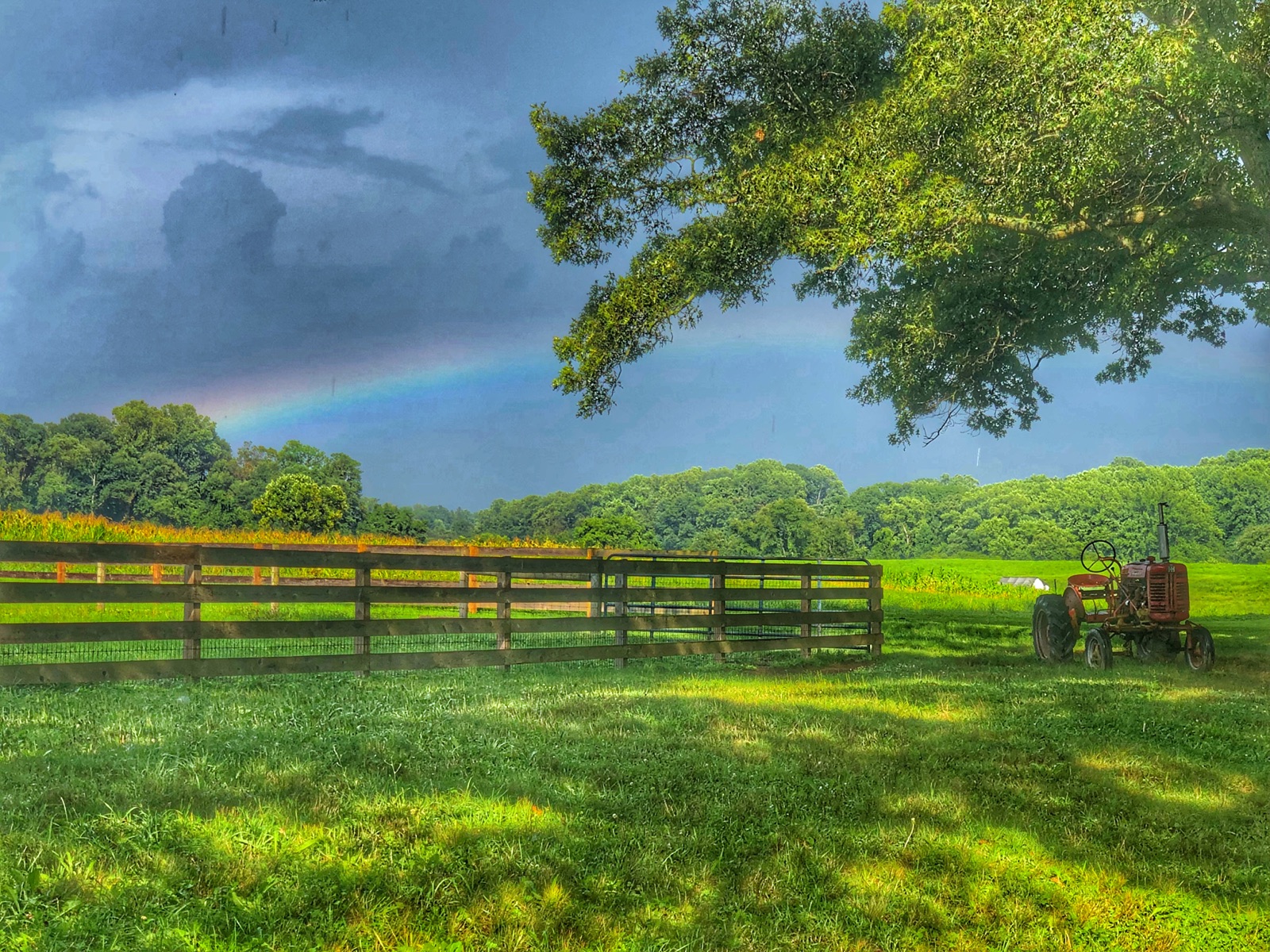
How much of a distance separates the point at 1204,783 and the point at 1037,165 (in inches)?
343

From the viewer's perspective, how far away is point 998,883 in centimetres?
403

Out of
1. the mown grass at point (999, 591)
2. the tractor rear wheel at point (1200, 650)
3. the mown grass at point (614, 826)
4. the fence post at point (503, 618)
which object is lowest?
the mown grass at point (999, 591)

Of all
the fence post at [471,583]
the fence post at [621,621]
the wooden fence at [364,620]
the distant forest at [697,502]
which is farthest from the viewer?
the distant forest at [697,502]

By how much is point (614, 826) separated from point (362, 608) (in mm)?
5616

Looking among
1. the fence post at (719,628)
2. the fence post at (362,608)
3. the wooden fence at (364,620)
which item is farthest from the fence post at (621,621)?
the fence post at (362,608)

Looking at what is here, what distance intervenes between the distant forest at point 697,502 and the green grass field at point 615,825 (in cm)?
5024

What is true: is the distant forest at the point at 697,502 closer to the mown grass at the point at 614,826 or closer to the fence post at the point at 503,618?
the fence post at the point at 503,618

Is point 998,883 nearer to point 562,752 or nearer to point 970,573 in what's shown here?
point 562,752

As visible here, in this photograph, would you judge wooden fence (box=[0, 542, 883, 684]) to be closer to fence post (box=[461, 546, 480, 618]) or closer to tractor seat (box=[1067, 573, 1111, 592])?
fence post (box=[461, 546, 480, 618])

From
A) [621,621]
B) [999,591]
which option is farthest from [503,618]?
[999,591]

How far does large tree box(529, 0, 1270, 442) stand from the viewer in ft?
38.1

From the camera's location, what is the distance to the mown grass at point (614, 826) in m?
3.48

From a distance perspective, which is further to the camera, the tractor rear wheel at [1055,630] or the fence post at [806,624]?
the tractor rear wheel at [1055,630]

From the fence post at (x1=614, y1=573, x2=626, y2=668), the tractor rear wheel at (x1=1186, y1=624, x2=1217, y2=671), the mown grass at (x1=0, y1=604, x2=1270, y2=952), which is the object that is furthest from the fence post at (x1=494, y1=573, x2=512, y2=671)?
the tractor rear wheel at (x1=1186, y1=624, x2=1217, y2=671)
